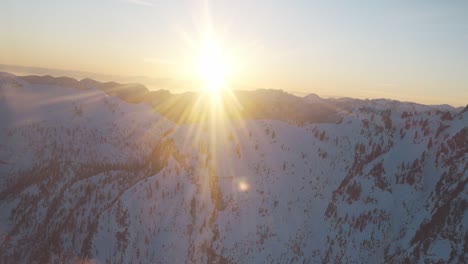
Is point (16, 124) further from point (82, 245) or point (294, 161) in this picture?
point (294, 161)

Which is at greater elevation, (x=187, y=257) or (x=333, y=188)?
(x=333, y=188)

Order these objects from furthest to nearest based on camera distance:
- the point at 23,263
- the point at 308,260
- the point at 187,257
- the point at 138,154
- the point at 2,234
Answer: the point at 138,154
the point at 2,234
the point at 23,263
the point at 187,257
the point at 308,260

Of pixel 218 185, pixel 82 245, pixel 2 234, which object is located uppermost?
pixel 218 185

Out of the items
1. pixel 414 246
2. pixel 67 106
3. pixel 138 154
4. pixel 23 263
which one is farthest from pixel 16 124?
pixel 414 246

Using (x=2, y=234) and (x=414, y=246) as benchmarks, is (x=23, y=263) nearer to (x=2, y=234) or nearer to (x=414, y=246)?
(x=2, y=234)

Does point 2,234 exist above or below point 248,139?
below

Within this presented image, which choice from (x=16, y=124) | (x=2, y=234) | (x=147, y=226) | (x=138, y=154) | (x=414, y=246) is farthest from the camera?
(x=16, y=124)

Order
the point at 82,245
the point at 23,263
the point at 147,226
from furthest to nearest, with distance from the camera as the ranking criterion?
the point at 23,263
the point at 82,245
the point at 147,226

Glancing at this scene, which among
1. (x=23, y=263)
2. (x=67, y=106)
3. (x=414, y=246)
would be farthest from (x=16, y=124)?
(x=414, y=246)

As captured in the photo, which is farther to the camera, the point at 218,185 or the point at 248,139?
the point at 248,139
